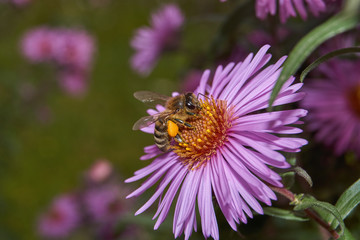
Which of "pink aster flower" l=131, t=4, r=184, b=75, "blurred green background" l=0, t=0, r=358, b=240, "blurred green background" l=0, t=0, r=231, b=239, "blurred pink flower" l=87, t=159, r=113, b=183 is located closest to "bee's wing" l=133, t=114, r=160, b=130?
"pink aster flower" l=131, t=4, r=184, b=75

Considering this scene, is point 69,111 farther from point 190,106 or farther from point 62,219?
point 190,106

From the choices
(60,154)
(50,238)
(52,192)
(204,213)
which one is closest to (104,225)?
(50,238)

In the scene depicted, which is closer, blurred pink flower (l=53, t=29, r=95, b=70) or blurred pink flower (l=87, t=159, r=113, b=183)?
blurred pink flower (l=87, t=159, r=113, b=183)

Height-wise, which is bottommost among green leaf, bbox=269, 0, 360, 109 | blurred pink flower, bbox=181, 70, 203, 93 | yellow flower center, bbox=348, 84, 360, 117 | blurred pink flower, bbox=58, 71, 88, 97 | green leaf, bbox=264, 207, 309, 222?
green leaf, bbox=264, 207, 309, 222

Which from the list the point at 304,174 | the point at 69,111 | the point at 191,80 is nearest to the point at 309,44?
the point at 304,174

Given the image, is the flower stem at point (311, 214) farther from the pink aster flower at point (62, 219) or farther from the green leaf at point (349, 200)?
the pink aster flower at point (62, 219)

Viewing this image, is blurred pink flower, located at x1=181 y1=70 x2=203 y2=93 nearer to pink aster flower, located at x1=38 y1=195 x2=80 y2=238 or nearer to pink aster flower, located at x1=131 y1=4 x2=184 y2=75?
Result: pink aster flower, located at x1=131 y1=4 x2=184 y2=75

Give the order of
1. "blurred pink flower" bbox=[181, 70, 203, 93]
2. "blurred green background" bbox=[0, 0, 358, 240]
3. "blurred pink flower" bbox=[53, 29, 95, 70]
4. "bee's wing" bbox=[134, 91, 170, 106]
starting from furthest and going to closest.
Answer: "blurred green background" bbox=[0, 0, 358, 240]
"blurred pink flower" bbox=[53, 29, 95, 70]
"blurred pink flower" bbox=[181, 70, 203, 93]
"bee's wing" bbox=[134, 91, 170, 106]
